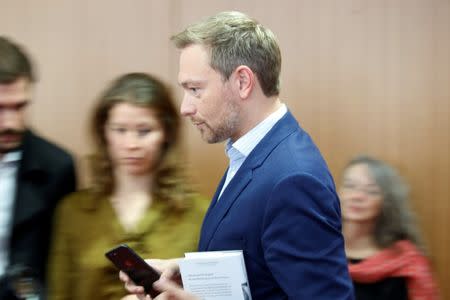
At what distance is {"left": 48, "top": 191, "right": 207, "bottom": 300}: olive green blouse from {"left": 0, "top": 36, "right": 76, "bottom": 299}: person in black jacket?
7cm

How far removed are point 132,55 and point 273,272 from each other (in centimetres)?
195

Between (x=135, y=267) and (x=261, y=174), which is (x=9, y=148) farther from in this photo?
(x=261, y=174)

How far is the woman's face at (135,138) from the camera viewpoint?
243 cm

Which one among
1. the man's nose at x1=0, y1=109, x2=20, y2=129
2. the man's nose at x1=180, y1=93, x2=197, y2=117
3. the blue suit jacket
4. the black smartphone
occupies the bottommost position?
the black smartphone

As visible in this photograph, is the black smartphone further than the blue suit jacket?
Yes

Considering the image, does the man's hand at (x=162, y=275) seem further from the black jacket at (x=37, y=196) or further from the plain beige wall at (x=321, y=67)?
the plain beige wall at (x=321, y=67)

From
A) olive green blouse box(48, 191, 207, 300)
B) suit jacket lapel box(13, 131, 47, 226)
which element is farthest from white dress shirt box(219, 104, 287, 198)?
suit jacket lapel box(13, 131, 47, 226)

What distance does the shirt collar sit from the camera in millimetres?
1860

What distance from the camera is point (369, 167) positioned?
10.0 ft

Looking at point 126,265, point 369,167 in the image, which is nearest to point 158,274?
point 126,265

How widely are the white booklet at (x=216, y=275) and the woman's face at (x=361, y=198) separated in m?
1.30

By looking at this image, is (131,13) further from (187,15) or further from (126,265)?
(126,265)

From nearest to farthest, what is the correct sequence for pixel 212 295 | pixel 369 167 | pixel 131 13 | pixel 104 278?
pixel 212 295 → pixel 104 278 → pixel 369 167 → pixel 131 13

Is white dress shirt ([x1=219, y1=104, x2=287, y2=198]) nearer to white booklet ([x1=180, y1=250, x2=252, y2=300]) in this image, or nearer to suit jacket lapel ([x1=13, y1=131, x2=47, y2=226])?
white booklet ([x1=180, y1=250, x2=252, y2=300])
